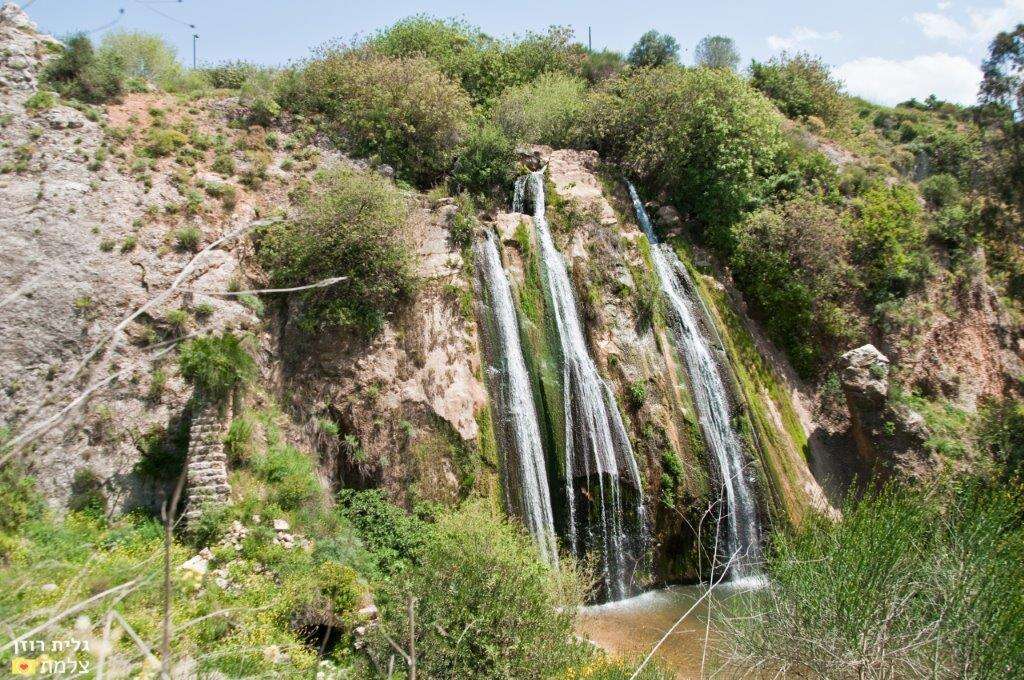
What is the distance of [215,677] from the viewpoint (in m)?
3.22

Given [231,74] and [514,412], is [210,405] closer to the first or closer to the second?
[514,412]

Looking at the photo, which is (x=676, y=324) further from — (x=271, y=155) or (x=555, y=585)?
(x=271, y=155)

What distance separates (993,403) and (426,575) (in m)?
18.5

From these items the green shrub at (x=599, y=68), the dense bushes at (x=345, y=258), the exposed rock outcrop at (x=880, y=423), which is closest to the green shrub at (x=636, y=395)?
the dense bushes at (x=345, y=258)

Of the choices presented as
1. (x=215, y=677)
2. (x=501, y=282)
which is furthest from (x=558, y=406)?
(x=215, y=677)

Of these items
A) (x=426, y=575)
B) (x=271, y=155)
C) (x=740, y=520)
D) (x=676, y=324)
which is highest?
(x=271, y=155)

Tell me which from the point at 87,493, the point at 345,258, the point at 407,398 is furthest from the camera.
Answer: the point at 345,258

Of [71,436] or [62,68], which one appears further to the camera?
[62,68]

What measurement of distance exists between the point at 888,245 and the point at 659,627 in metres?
15.5

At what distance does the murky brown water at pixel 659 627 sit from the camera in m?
9.89

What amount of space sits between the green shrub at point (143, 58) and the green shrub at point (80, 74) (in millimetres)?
499

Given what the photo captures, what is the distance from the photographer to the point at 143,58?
24.1m

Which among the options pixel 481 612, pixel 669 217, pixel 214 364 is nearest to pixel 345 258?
pixel 214 364

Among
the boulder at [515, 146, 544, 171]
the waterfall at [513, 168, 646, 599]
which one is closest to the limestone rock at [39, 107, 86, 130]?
the boulder at [515, 146, 544, 171]
